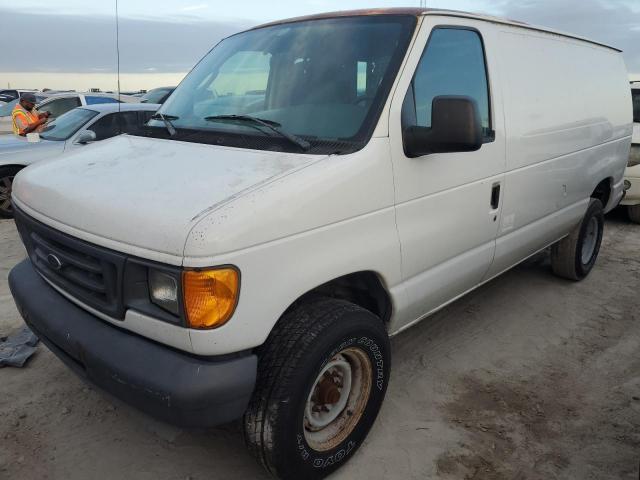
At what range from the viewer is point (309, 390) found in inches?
89.3

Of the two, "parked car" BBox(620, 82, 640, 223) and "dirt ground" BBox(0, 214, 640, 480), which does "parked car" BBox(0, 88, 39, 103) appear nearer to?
"dirt ground" BBox(0, 214, 640, 480)

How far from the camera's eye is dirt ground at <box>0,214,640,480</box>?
2656mm

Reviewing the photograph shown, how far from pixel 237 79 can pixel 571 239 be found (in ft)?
11.2

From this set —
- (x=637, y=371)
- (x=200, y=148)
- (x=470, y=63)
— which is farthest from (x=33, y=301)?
(x=637, y=371)

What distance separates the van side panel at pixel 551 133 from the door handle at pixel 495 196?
102 mm

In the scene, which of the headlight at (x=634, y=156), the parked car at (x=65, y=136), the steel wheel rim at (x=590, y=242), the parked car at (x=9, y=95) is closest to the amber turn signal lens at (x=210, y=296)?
the steel wheel rim at (x=590, y=242)

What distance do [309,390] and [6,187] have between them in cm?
668

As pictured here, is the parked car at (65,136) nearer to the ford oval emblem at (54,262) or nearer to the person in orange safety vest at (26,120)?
the person in orange safety vest at (26,120)

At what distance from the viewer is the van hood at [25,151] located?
7.17 metres

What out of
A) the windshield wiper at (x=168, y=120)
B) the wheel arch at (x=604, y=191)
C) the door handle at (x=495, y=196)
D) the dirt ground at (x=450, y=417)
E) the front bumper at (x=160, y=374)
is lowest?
the dirt ground at (x=450, y=417)

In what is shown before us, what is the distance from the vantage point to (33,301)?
262 centimetres

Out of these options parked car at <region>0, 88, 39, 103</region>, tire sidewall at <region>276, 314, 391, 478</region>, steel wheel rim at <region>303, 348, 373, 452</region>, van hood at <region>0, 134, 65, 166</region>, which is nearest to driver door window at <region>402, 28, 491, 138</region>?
tire sidewall at <region>276, 314, 391, 478</region>

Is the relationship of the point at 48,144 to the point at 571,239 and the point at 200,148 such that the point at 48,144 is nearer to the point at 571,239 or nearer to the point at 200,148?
the point at 200,148

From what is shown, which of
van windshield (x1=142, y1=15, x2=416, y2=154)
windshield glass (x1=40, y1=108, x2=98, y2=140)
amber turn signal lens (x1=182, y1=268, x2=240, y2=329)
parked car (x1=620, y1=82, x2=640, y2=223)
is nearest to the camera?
amber turn signal lens (x1=182, y1=268, x2=240, y2=329)
